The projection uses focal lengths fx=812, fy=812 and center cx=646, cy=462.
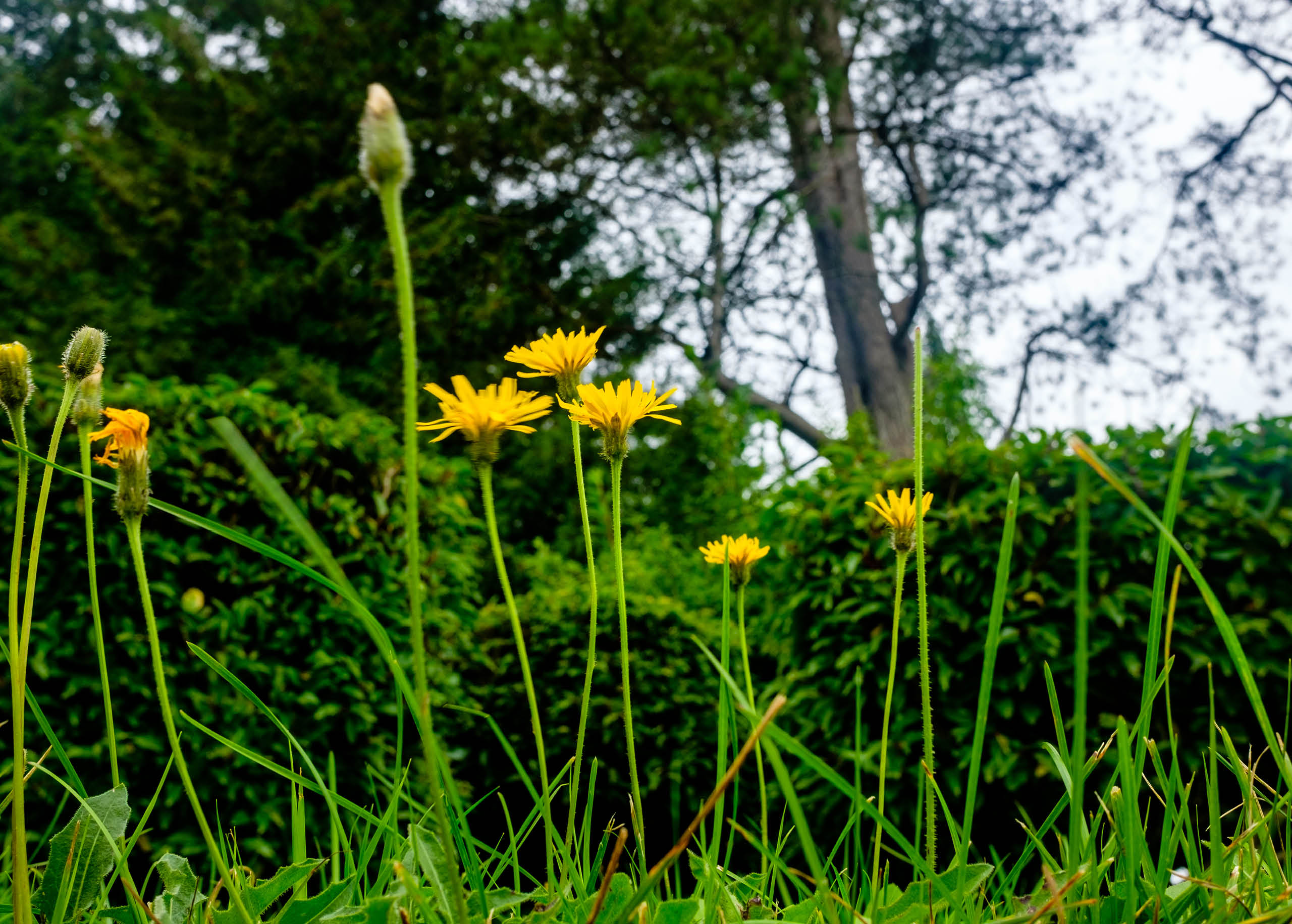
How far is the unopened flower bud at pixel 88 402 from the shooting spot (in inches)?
26.5

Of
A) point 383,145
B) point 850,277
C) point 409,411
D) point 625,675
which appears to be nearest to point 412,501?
point 409,411

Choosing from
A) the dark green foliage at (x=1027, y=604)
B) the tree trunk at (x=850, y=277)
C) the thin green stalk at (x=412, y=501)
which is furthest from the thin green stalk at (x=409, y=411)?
the tree trunk at (x=850, y=277)

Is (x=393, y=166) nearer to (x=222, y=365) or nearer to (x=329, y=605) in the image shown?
(x=329, y=605)

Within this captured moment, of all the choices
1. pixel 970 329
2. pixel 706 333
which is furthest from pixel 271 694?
pixel 970 329

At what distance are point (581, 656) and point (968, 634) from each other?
57.5 inches

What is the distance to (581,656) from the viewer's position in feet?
10.4

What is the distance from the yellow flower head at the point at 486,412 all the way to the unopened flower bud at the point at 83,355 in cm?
31

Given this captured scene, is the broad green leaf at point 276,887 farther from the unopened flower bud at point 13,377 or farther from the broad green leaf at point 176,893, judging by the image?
the unopened flower bud at point 13,377

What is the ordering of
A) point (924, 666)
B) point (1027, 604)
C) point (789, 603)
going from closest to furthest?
point (924, 666) → point (1027, 604) → point (789, 603)

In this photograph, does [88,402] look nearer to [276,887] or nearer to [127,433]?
[127,433]

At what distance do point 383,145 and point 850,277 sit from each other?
737 cm

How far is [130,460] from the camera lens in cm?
65

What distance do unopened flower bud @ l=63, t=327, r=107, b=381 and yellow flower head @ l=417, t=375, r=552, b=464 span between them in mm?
310

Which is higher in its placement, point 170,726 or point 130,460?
point 130,460
